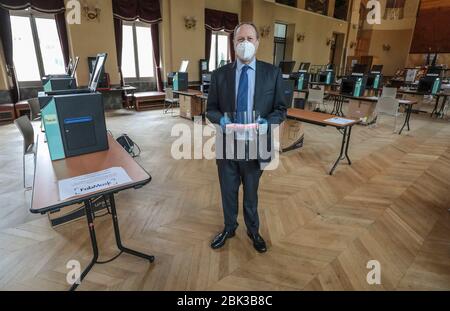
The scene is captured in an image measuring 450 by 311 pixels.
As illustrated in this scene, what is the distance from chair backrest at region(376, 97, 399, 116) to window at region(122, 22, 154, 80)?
273 inches

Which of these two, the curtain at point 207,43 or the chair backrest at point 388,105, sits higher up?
the curtain at point 207,43

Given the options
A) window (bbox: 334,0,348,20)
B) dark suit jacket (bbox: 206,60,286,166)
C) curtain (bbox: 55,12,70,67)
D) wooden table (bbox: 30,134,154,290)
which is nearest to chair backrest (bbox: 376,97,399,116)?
dark suit jacket (bbox: 206,60,286,166)

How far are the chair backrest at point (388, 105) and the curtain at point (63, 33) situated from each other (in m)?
7.94

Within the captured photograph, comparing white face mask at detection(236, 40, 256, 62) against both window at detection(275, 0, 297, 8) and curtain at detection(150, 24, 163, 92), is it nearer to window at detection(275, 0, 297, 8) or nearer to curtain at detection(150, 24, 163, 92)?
curtain at detection(150, 24, 163, 92)

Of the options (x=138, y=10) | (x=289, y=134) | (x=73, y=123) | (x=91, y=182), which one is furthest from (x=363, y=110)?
(x=138, y=10)

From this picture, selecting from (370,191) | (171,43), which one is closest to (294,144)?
(370,191)

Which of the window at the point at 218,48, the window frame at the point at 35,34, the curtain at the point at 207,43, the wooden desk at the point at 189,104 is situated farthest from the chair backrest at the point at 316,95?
the window frame at the point at 35,34

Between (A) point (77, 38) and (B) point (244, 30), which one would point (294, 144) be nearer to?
(B) point (244, 30)

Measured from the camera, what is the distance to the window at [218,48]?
9914 mm

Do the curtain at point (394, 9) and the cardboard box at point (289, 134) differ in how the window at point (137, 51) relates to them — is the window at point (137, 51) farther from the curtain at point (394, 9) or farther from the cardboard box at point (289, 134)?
the curtain at point (394, 9)

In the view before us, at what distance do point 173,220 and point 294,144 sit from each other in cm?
294

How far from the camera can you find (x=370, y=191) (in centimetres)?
328

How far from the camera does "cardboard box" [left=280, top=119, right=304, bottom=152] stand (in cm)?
457

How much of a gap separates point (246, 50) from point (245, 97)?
30 cm
